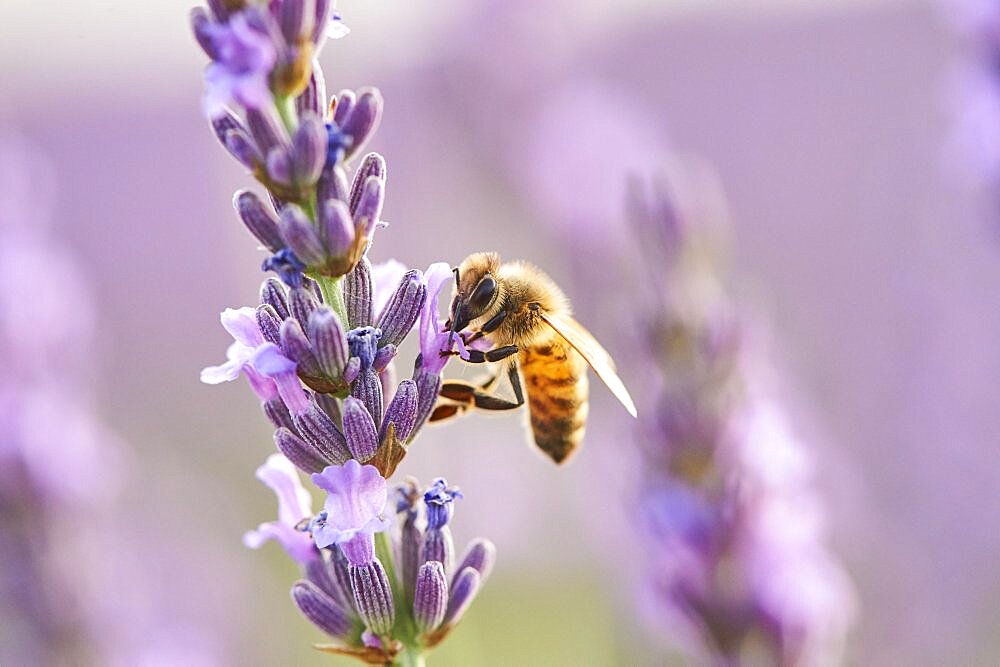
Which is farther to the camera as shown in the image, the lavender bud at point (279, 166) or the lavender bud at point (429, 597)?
the lavender bud at point (429, 597)

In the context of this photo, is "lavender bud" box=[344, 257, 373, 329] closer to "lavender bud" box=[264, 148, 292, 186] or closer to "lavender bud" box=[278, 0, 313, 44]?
"lavender bud" box=[264, 148, 292, 186]

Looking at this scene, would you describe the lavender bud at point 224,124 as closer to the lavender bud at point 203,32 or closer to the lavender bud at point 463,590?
the lavender bud at point 203,32

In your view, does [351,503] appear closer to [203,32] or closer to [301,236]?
[301,236]

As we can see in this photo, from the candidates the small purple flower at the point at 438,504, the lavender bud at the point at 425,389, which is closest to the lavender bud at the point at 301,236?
the lavender bud at the point at 425,389

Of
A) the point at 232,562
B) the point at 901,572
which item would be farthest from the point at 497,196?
the point at 901,572

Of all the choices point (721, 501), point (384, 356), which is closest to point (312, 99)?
point (384, 356)

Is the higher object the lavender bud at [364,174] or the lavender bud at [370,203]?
the lavender bud at [364,174]
